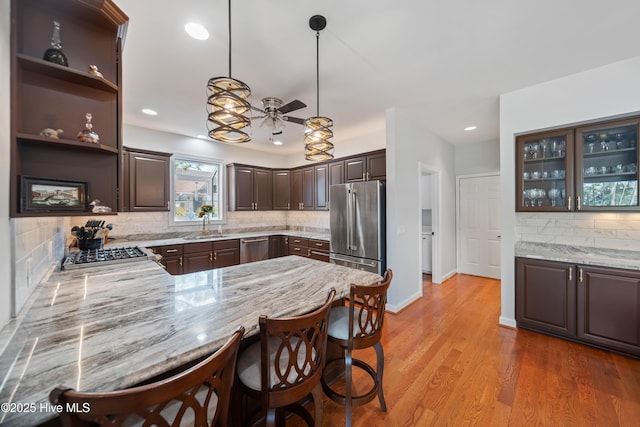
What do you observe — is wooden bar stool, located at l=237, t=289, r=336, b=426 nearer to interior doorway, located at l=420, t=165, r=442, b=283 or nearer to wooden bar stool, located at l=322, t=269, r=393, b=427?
wooden bar stool, located at l=322, t=269, r=393, b=427

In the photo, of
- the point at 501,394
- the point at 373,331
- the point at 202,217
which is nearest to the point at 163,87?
the point at 202,217

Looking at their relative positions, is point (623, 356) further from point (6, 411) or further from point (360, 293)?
point (6, 411)

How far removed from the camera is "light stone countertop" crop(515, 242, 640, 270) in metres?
2.30

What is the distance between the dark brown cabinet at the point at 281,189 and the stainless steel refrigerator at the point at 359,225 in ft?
5.73

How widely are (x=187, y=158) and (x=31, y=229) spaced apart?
3.33 m

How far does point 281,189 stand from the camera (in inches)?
214

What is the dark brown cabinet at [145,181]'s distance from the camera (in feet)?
12.1

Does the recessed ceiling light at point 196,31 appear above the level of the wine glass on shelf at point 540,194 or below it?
above

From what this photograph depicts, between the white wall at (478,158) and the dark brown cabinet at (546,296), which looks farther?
the white wall at (478,158)

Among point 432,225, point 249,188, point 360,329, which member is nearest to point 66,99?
→ point 360,329

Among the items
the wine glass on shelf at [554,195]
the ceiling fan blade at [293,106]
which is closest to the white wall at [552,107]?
the wine glass on shelf at [554,195]

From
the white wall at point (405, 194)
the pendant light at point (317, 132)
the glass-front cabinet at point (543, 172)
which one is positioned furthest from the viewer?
the white wall at point (405, 194)

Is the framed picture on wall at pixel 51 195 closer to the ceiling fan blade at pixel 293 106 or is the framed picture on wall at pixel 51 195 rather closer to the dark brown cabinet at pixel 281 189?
the ceiling fan blade at pixel 293 106

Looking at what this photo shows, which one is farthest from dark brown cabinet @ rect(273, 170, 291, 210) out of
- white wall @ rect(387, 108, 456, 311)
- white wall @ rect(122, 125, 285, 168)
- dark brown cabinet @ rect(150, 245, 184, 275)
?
white wall @ rect(387, 108, 456, 311)
